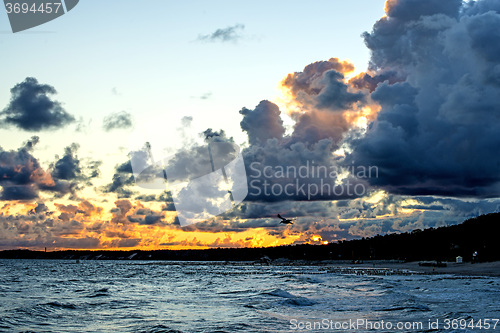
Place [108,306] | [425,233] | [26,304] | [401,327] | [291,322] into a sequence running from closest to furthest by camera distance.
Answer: [401,327], [291,322], [108,306], [26,304], [425,233]

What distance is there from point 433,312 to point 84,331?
25818 millimetres

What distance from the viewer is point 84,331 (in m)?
31.5

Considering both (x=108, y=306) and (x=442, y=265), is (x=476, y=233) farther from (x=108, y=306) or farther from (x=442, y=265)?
(x=108, y=306)

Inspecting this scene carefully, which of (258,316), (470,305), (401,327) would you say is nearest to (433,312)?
(470,305)

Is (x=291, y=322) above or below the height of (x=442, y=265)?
above

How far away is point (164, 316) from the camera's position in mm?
38031

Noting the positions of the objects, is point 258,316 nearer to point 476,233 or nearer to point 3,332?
point 3,332

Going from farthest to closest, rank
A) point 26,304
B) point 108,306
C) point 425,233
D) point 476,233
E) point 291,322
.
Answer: point 425,233
point 476,233
point 26,304
point 108,306
point 291,322

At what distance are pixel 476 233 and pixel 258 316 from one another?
440ft

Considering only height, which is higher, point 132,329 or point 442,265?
point 132,329

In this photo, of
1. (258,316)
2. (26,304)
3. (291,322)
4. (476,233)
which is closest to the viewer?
(291,322)

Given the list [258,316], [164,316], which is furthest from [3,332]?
[258,316]

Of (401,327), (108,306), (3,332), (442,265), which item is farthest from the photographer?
(442,265)

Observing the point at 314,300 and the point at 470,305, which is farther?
the point at 314,300
